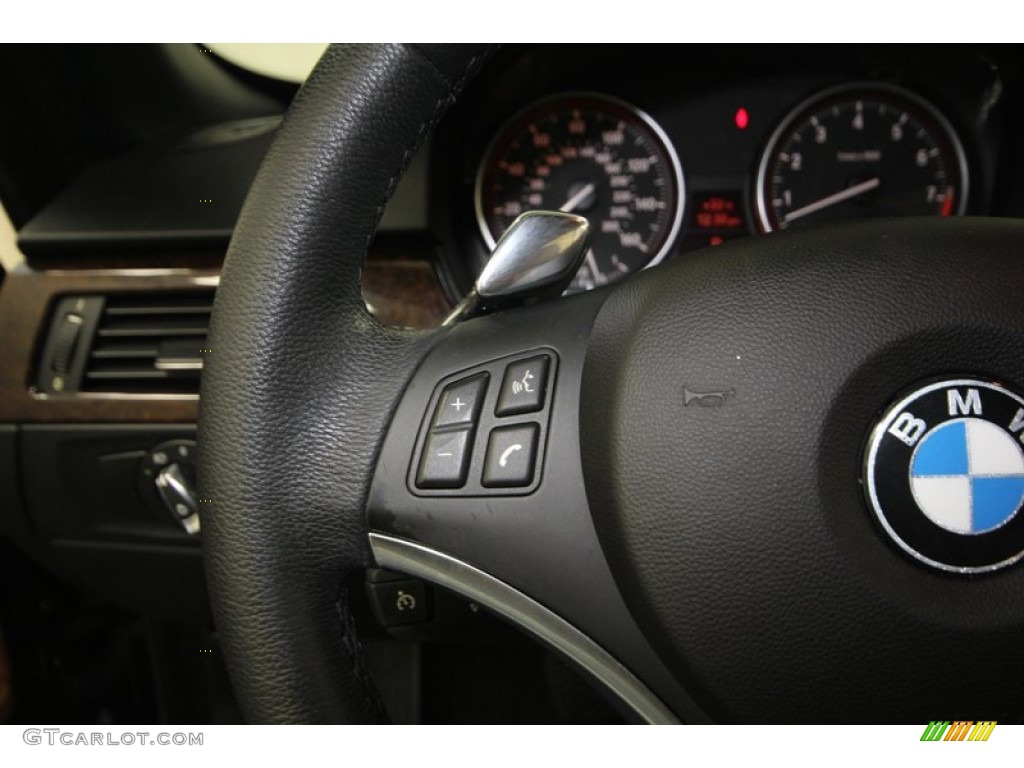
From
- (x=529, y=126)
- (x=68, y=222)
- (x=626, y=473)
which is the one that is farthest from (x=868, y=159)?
(x=68, y=222)

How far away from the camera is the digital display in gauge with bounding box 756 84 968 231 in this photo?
1.04 metres

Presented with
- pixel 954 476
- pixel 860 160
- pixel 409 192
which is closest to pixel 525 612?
pixel 954 476

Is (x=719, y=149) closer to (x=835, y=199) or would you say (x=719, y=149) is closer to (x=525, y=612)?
(x=835, y=199)

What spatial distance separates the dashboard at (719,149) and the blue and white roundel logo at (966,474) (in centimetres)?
58

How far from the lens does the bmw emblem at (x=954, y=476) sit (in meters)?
0.48

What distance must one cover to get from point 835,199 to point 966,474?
2.13 ft

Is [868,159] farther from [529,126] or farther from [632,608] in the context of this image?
[632,608]

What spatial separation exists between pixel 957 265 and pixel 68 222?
0.88 m

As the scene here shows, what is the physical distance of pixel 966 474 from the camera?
48 centimetres

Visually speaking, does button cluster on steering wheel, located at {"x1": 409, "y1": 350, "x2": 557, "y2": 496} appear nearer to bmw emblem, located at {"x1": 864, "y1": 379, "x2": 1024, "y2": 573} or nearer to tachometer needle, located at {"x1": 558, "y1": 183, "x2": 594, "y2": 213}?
bmw emblem, located at {"x1": 864, "y1": 379, "x2": 1024, "y2": 573}

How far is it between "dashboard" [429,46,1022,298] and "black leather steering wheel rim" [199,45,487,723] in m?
0.46

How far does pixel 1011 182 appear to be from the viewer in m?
1.04

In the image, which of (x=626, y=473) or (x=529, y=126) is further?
(x=529, y=126)

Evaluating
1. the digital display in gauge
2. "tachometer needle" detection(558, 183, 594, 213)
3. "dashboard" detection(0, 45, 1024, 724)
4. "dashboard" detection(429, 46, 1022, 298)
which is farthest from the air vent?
the digital display in gauge
